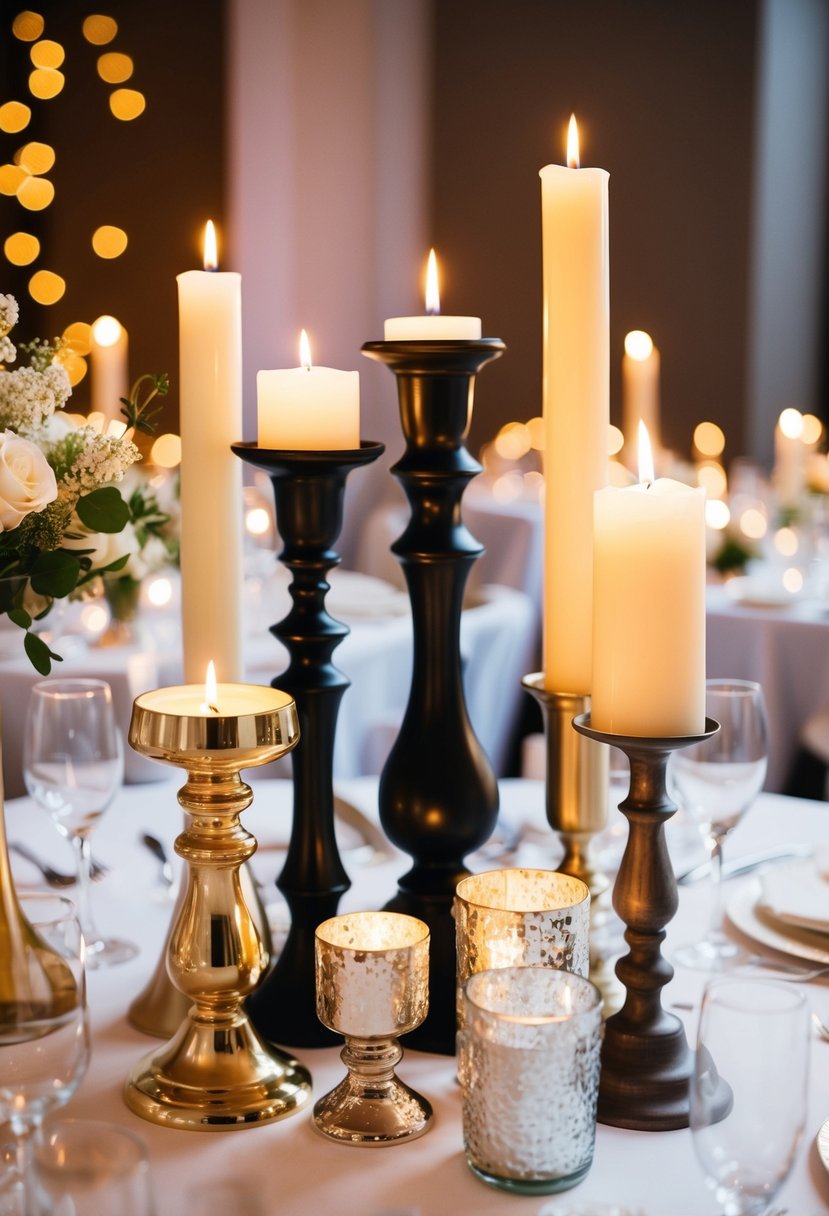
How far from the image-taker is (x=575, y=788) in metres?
0.92

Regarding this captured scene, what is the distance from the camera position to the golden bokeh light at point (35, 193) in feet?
19.3

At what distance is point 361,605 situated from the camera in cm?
265

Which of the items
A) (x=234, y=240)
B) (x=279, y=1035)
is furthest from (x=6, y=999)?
(x=234, y=240)

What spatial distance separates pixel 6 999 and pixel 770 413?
5.76 m

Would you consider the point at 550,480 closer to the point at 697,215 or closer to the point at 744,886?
the point at 744,886

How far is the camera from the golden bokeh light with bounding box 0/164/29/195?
5859 millimetres

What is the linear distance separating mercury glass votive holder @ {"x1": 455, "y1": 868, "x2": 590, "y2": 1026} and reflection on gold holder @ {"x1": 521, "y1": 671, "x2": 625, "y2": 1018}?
0.39 ft

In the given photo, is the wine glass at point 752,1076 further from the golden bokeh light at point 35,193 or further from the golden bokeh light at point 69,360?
the golden bokeh light at point 35,193

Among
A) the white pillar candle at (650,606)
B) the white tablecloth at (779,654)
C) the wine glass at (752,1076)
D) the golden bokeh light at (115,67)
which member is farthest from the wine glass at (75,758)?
the golden bokeh light at (115,67)

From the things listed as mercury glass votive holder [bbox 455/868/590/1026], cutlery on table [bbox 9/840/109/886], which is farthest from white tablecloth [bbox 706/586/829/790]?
mercury glass votive holder [bbox 455/868/590/1026]

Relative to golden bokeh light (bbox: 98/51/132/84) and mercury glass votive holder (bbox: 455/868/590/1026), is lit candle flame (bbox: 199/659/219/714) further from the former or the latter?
golden bokeh light (bbox: 98/51/132/84)

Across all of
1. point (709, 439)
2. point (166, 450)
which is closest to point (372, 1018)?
point (166, 450)

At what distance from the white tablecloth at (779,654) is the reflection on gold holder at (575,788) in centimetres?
194

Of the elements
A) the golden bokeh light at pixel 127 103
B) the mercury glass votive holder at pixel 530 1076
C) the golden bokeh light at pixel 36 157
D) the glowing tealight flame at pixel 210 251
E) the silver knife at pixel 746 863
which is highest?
the golden bokeh light at pixel 127 103
